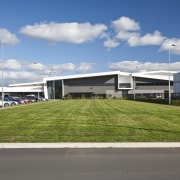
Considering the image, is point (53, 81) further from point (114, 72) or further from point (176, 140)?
point (176, 140)

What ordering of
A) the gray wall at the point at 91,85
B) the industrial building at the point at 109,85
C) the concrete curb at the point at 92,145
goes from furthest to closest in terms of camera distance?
1. the gray wall at the point at 91,85
2. the industrial building at the point at 109,85
3. the concrete curb at the point at 92,145

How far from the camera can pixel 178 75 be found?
7900 centimetres
